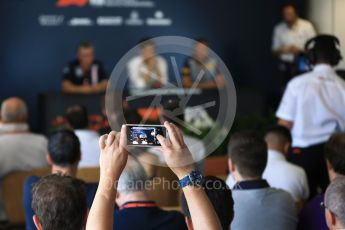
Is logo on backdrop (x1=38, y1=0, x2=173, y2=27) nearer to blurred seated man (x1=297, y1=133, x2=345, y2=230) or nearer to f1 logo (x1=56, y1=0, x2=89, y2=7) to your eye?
f1 logo (x1=56, y1=0, x2=89, y2=7)

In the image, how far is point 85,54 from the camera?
28.5ft

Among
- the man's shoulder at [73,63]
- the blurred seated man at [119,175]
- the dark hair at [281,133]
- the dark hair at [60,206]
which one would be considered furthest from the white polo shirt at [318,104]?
the man's shoulder at [73,63]

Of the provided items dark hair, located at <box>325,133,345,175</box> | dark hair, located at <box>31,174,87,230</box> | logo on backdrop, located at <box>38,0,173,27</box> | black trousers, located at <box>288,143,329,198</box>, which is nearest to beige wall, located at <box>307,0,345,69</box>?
logo on backdrop, located at <box>38,0,173,27</box>

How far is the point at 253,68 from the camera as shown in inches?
406

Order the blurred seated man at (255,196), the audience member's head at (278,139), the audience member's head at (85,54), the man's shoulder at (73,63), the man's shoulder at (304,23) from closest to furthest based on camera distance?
the blurred seated man at (255,196) < the audience member's head at (278,139) < the audience member's head at (85,54) < the man's shoulder at (73,63) < the man's shoulder at (304,23)

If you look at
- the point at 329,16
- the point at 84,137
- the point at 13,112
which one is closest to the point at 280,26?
the point at 329,16

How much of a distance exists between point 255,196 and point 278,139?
3.50 feet

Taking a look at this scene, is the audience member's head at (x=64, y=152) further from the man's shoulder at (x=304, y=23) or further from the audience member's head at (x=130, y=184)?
the man's shoulder at (x=304, y=23)

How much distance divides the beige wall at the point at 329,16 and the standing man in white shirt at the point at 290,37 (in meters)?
0.22

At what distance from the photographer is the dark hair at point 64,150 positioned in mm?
3604

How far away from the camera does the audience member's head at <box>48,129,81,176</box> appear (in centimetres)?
361

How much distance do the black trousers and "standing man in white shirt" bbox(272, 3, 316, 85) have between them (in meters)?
4.98

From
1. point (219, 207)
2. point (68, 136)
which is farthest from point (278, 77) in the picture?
point (219, 207)

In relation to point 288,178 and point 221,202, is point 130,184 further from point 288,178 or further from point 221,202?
point 288,178
